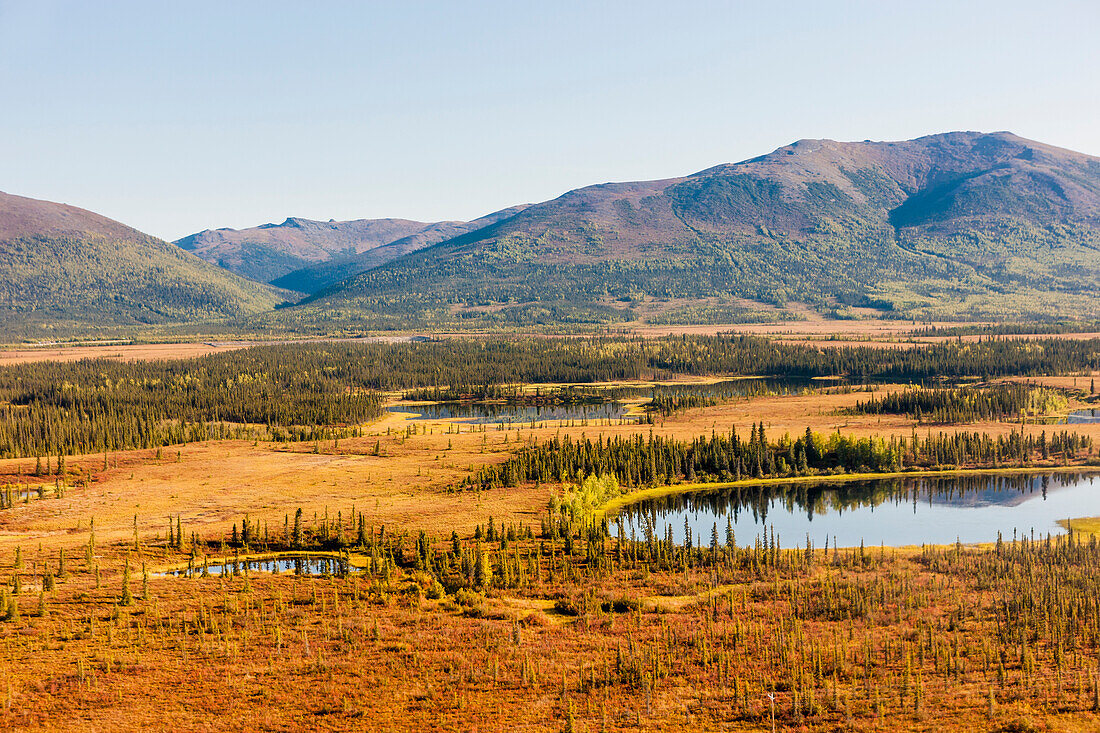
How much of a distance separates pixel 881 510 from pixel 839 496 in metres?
5.47

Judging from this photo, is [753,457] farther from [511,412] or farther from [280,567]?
[511,412]

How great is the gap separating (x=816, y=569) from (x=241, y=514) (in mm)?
44399

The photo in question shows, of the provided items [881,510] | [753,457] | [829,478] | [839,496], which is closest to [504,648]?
[881,510]

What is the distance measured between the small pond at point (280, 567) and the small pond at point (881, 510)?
21714 mm

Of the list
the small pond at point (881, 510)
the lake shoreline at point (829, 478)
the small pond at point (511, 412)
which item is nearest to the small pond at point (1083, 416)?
the lake shoreline at point (829, 478)

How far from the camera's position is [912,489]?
86.2 meters

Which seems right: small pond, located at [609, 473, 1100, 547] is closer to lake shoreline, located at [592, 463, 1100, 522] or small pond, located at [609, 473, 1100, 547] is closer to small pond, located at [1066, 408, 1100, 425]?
lake shoreline, located at [592, 463, 1100, 522]

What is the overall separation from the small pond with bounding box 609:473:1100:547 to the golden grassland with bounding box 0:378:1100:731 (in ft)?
21.5

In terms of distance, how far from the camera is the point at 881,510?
260 ft

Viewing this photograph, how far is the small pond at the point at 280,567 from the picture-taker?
190 feet

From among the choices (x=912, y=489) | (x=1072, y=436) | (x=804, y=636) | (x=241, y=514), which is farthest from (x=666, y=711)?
(x=1072, y=436)

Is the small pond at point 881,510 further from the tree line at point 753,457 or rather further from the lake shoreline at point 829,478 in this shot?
the tree line at point 753,457

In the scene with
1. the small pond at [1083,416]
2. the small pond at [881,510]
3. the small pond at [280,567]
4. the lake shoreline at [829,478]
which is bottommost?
the small pond at [881,510]

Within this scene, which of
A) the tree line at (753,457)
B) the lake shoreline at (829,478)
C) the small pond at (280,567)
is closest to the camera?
the small pond at (280,567)
